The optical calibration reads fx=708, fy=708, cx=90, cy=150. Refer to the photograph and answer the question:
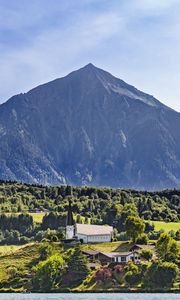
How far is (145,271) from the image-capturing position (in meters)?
137

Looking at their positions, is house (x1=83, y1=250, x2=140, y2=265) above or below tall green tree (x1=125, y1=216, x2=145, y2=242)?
below

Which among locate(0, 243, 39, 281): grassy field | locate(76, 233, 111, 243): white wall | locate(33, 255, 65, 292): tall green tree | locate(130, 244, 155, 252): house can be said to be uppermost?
locate(76, 233, 111, 243): white wall

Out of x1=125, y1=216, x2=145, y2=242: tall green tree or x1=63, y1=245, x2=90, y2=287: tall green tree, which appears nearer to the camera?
x1=63, y1=245, x2=90, y2=287: tall green tree

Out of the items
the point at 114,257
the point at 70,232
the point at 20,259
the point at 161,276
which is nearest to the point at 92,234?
the point at 70,232

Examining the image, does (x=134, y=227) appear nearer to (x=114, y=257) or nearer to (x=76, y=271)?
(x=114, y=257)

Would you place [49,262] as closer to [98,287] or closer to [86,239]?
[98,287]

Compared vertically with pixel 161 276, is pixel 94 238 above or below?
above

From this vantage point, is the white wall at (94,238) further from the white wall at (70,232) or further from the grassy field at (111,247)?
the grassy field at (111,247)

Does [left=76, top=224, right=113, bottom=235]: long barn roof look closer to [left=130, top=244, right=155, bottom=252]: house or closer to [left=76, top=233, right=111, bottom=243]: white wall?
[left=76, top=233, right=111, bottom=243]: white wall

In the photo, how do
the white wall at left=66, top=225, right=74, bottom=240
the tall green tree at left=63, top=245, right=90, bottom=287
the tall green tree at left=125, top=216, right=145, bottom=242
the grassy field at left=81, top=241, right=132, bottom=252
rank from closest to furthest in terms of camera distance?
the tall green tree at left=63, top=245, right=90, bottom=287 → the grassy field at left=81, top=241, right=132, bottom=252 → the tall green tree at left=125, top=216, right=145, bottom=242 → the white wall at left=66, top=225, right=74, bottom=240

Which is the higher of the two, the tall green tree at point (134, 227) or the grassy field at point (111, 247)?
the tall green tree at point (134, 227)

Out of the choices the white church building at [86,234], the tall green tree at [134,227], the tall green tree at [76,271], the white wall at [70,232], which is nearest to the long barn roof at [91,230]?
the white church building at [86,234]

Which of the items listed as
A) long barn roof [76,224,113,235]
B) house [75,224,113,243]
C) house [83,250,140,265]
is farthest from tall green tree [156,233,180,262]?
long barn roof [76,224,113,235]

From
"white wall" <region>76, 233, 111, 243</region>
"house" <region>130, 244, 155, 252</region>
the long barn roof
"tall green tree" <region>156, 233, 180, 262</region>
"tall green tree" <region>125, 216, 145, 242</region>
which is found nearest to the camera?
"tall green tree" <region>156, 233, 180, 262</region>
